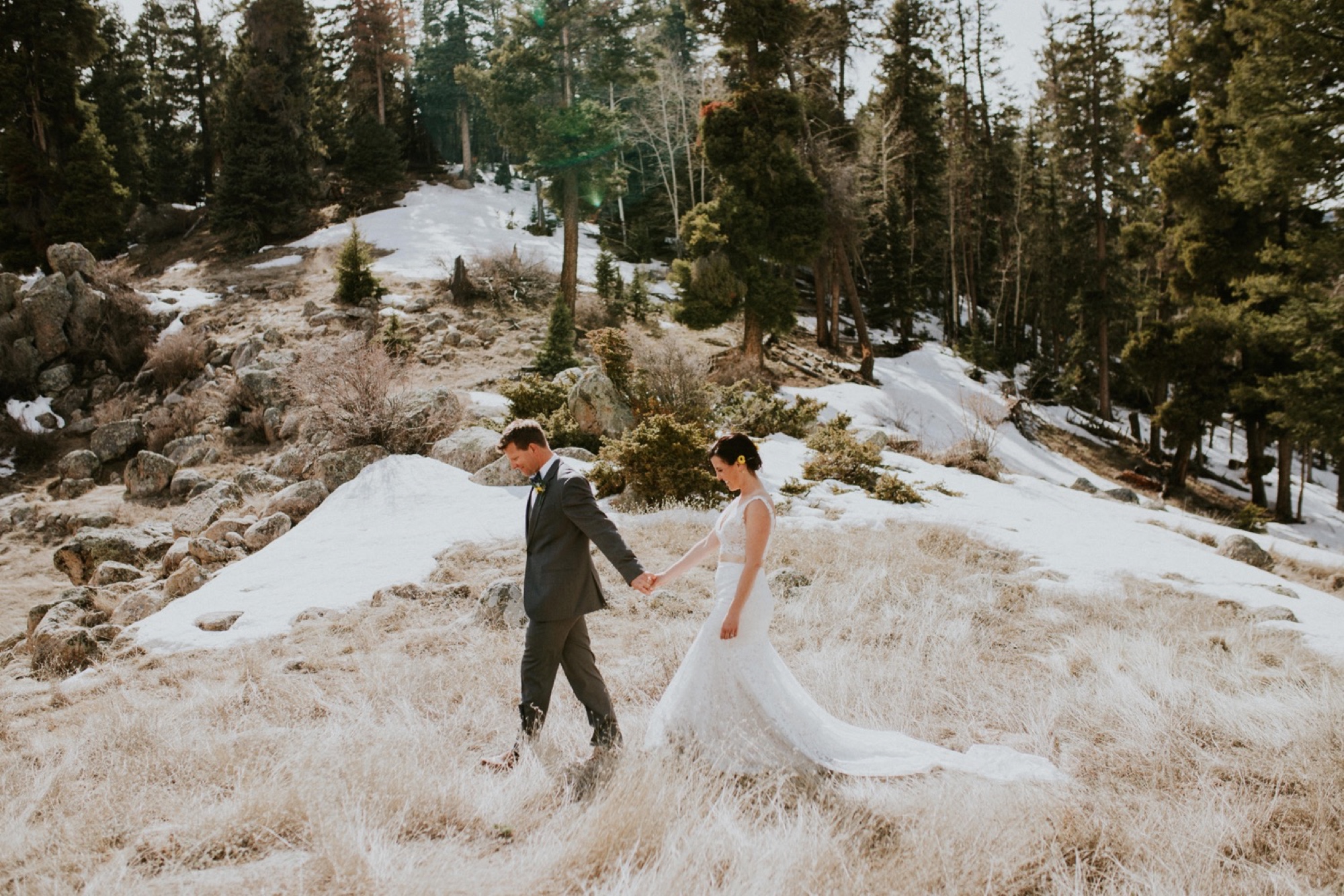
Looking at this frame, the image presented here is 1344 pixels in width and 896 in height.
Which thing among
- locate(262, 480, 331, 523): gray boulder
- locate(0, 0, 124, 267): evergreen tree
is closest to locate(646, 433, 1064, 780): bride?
locate(262, 480, 331, 523): gray boulder

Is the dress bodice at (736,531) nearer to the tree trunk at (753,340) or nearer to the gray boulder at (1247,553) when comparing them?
the gray boulder at (1247,553)

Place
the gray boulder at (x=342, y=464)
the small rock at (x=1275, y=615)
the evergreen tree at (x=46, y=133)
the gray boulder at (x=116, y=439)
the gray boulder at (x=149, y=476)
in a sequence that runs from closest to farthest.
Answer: the small rock at (x=1275, y=615) < the gray boulder at (x=342, y=464) < the gray boulder at (x=149, y=476) < the gray boulder at (x=116, y=439) < the evergreen tree at (x=46, y=133)

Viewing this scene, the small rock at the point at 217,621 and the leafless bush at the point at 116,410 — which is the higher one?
the leafless bush at the point at 116,410

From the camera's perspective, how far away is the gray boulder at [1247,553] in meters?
10.7

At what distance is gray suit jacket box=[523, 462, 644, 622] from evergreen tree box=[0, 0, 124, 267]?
29.3m

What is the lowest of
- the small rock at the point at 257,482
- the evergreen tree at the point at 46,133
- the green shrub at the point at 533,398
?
the small rock at the point at 257,482

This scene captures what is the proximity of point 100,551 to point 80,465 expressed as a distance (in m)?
5.39

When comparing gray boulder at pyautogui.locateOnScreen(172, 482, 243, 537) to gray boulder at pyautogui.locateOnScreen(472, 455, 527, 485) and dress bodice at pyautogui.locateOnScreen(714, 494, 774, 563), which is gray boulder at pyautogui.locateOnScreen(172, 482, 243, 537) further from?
dress bodice at pyautogui.locateOnScreen(714, 494, 774, 563)

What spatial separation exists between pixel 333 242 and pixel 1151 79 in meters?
26.9

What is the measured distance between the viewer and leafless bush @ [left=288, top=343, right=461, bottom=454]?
12242mm

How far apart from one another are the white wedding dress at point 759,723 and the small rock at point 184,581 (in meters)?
7.15

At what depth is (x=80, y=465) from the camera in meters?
14.0

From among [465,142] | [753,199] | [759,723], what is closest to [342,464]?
[759,723]

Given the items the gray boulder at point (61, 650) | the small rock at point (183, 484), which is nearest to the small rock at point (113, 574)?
the gray boulder at point (61, 650)
